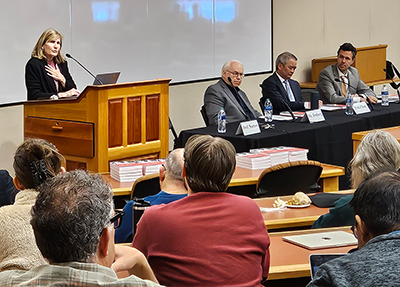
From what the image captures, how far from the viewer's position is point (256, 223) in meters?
2.17

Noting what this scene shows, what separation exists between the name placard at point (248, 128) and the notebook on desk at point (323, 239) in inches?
114

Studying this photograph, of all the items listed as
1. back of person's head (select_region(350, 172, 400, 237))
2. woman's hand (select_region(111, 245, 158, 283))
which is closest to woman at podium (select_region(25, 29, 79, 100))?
woman's hand (select_region(111, 245, 158, 283))

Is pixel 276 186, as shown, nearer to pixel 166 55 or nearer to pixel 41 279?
pixel 41 279

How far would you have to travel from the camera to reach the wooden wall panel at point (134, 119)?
480 cm

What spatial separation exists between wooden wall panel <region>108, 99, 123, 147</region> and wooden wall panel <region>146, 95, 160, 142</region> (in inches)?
10.5

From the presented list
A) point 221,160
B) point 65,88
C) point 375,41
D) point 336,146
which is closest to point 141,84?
point 65,88

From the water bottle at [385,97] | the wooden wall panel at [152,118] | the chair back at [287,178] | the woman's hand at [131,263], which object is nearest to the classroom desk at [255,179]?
the chair back at [287,178]

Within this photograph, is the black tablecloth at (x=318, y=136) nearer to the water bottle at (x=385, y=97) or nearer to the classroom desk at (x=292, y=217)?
the water bottle at (x=385, y=97)

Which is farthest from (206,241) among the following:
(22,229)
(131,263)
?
(22,229)

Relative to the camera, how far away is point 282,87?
23.6 ft

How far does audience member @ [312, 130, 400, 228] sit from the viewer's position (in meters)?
2.77

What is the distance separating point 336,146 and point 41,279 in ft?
16.6

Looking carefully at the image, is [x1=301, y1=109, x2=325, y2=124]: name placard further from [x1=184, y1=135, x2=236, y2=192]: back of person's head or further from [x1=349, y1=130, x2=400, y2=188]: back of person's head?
[x1=184, y1=135, x2=236, y2=192]: back of person's head

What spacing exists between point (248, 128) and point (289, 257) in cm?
323
